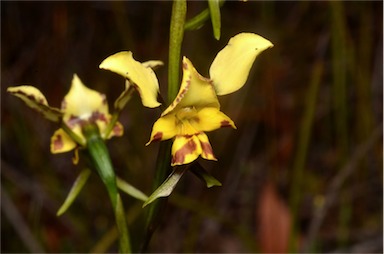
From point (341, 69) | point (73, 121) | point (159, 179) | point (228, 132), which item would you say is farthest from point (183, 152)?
point (228, 132)

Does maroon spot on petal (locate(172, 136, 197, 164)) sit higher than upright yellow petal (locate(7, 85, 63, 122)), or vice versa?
upright yellow petal (locate(7, 85, 63, 122))

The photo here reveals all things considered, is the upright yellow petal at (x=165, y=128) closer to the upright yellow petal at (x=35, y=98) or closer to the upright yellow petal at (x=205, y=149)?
the upright yellow petal at (x=205, y=149)

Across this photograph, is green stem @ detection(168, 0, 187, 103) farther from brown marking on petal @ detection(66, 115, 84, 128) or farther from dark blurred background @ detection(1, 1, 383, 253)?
dark blurred background @ detection(1, 1, 383, 253)

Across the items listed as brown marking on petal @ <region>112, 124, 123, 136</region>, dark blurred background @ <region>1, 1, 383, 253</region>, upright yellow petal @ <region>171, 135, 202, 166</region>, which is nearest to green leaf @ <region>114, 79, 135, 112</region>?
brown marking on petal @ <region>112, 124, 123, 136</region>

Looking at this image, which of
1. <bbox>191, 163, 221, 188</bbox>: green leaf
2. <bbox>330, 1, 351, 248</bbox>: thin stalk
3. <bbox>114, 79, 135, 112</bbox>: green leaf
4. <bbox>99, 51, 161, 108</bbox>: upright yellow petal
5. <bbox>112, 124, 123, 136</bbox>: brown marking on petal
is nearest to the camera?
<bbox>99, 51, 161, 108</bbox>: upright yellow petal

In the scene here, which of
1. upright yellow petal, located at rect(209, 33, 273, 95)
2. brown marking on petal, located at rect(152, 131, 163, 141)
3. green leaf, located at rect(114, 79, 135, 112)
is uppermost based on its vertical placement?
upright yellow petal, located at rect(209, 33, 273, 95)

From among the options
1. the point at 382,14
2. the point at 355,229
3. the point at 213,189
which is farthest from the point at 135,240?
the point at 382,14

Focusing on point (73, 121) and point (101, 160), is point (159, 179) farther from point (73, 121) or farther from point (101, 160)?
point (73, 121)
